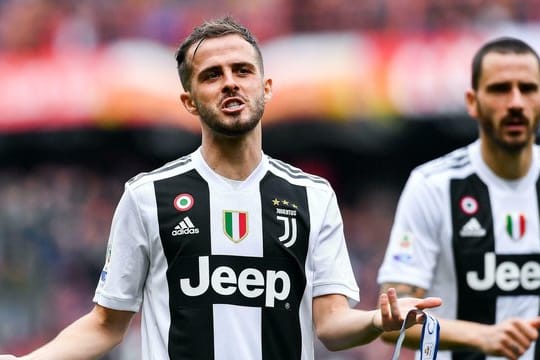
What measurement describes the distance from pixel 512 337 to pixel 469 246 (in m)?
0.86

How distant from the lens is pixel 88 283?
17.9 m

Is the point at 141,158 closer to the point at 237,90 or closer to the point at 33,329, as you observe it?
the point at 33,329

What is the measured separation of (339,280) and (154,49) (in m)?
14.6

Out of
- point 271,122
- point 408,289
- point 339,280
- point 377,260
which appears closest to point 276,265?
point 339,280

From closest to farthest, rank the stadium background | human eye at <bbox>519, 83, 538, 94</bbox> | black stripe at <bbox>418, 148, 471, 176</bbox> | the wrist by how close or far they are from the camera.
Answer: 1. the wrist
2. human eye at <bbox>519, 83, 538, 94</bbox>
3. black stripe at <bbox>418, 148, 471, 176</bbox>
4. the stadium background

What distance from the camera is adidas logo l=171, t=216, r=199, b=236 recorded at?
5.32 metres

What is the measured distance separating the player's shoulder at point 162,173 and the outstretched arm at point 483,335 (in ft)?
5.02

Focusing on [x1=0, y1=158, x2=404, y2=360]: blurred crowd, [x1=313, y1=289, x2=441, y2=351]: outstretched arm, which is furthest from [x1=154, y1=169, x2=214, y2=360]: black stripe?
[x1=0, y1=158, x2=404, y2=360]: blurred crowd

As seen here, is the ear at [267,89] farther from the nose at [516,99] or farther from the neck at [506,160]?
the neck at [506,160]

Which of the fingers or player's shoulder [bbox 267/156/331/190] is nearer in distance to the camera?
the fingers

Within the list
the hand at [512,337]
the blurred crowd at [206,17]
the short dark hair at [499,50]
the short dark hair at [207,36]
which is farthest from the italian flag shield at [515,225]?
the blurred crowd at [206,17]

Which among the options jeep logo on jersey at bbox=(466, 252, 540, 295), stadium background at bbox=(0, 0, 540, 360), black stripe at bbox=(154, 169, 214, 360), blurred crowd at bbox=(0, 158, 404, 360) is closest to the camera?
black stripe at bbox=(154, 169, 214, 360)

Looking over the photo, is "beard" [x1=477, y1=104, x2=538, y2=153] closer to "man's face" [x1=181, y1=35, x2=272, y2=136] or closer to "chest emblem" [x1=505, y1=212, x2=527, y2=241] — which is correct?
"chest emblem" [x1=505, y1=212, x2=527, y2=241]

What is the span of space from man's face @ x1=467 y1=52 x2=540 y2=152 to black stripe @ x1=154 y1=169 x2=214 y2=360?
1.96 meters
